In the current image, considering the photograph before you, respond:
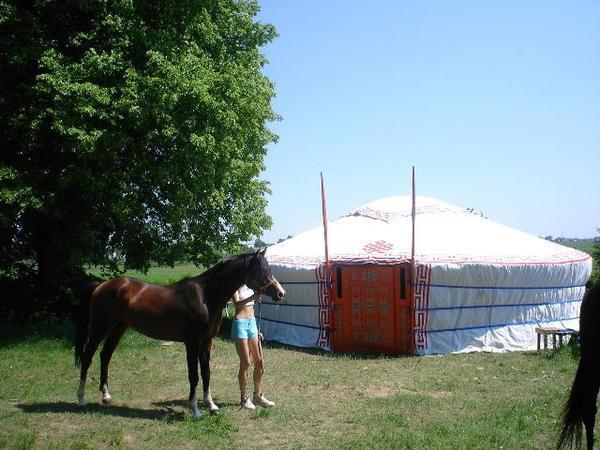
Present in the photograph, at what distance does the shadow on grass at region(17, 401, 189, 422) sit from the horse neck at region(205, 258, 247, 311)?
1.08 meters

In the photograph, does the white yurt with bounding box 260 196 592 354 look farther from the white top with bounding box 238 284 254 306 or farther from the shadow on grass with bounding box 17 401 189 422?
the shadow on grass with bounding box 17 401 189 422

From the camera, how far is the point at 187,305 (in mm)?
5582

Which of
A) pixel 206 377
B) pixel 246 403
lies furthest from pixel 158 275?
pixel 206 377

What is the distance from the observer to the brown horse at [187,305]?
554 cm

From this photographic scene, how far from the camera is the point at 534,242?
1119cm

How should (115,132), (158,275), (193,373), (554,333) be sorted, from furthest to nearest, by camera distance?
(158,275) < (115,132) < (554,333) < (193,373)

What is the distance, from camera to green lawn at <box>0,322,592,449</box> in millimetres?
4879

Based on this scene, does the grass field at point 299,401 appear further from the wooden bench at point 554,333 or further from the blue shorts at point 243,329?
the blue shorts at point 243,329

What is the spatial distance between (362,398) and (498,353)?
12.8 ft

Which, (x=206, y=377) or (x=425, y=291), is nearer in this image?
(x=206, y=377)

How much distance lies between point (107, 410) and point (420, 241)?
626 cm

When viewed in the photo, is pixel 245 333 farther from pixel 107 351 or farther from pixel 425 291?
pixel 425 291

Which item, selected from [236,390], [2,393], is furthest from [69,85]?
[236,390]

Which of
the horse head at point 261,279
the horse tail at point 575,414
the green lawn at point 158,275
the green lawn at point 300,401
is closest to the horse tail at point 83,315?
the green lawn at point 300,401
